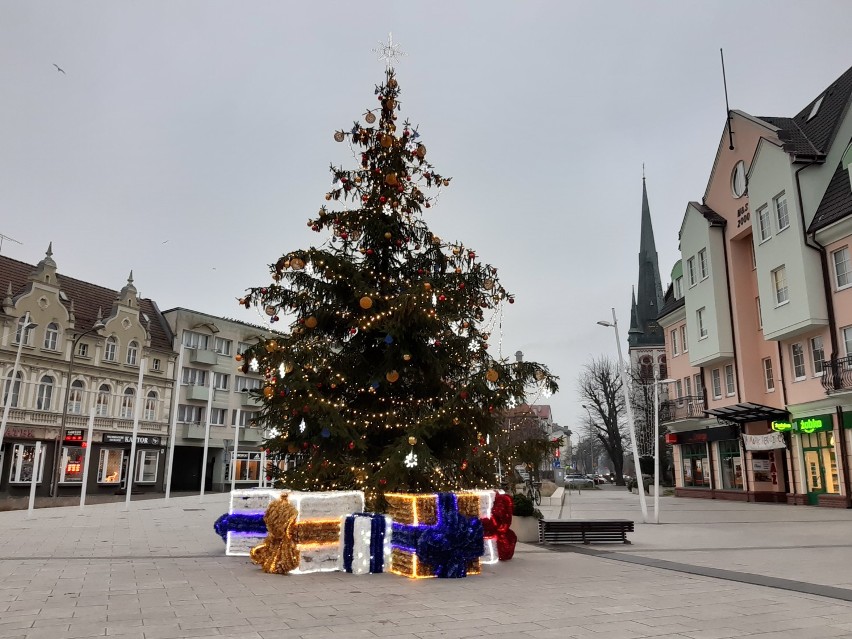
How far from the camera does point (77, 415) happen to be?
39844 millimetres

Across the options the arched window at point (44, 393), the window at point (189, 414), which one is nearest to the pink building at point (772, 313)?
the window at point (189, 414)

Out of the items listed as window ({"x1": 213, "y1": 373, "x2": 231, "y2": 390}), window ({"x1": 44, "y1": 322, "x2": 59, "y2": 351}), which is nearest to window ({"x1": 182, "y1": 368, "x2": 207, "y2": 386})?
window ({"x1": 213, "y1": 373, "x2": 231, "y2": 390})

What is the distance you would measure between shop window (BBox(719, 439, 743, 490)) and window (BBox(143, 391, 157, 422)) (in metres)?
35.2

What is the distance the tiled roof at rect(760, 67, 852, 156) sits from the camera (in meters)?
26.3

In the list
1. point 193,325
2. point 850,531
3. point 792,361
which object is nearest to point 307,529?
point 850,531

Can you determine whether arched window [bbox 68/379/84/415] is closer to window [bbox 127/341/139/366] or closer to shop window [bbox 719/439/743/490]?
window [bbox 127/341/139/366]

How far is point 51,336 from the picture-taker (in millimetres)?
38719

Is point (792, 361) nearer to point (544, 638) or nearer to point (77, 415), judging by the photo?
point (544, 638)

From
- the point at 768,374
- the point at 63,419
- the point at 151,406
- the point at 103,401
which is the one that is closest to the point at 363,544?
the point at 768,374

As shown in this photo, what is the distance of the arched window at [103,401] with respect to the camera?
1628 inches

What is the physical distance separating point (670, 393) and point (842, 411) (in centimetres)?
1662

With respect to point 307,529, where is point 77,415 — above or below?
above

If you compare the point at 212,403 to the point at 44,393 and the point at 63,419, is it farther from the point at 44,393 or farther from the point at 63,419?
the point at 63,419

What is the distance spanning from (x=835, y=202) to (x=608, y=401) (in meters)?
35.7
